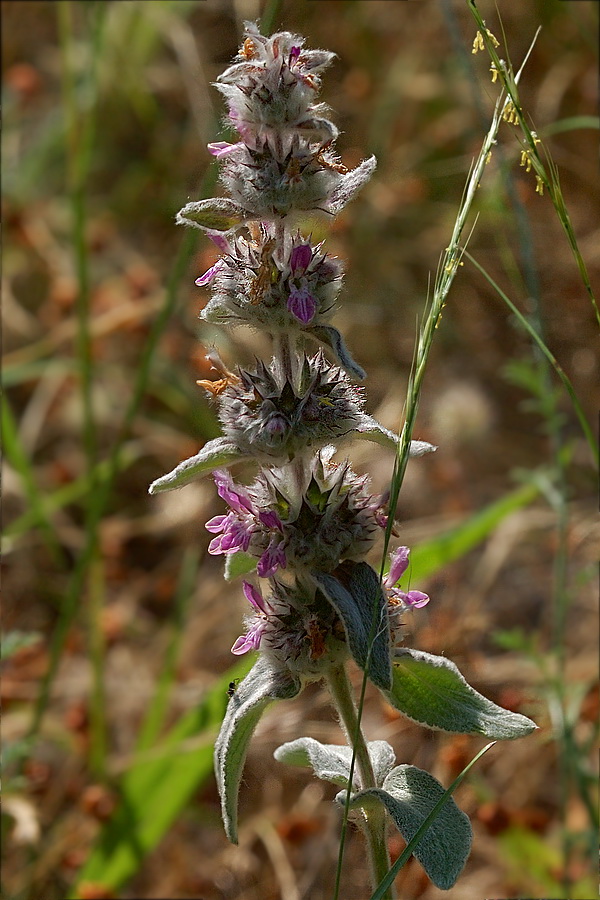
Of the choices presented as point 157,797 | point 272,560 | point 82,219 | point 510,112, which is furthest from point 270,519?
point 82,219

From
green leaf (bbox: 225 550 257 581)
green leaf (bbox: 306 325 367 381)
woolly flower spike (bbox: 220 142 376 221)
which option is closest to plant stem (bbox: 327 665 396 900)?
green leaf (bbox: 225 550 257 581)

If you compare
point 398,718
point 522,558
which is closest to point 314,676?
point 398,718

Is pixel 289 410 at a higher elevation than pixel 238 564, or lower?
higher

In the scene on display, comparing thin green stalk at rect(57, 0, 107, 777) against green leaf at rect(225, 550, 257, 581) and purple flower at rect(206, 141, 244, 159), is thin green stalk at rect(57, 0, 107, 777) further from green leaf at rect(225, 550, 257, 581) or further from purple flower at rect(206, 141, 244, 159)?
purple flower at rect(206, 141, 244, 159)

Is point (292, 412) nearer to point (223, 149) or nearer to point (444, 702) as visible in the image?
point (223, 149)

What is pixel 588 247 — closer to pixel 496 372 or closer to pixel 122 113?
pixel 496 372
